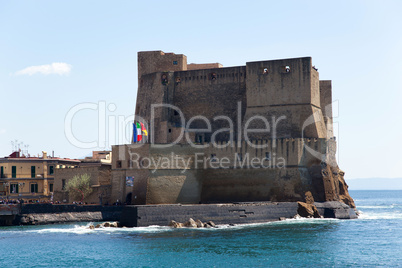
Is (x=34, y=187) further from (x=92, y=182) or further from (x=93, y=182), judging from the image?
(x=93, y=182)

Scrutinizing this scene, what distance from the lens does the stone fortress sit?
51156 mm

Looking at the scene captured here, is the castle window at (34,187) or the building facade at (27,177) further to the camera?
the castle window at (34,187)

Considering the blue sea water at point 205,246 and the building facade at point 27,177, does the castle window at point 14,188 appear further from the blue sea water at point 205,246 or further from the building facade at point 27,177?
the blue sea water at point 205,246

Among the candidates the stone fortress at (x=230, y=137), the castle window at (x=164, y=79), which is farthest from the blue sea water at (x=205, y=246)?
the castle window at (x=164, y=79)

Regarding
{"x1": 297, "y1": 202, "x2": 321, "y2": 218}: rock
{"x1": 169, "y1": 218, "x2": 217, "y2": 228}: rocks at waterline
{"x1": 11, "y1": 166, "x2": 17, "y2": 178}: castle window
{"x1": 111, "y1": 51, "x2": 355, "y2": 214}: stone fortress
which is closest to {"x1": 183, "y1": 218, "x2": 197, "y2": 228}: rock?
{"x1": 169, "y1": 218, "x2": 217, "y2": 228}: rocks at waterline

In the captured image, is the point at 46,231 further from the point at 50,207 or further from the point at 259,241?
the point at 259,241

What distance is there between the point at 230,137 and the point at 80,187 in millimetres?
14410

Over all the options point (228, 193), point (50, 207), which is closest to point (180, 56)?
point (228, 193)

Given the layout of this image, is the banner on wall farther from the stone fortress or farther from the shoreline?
the shoreline

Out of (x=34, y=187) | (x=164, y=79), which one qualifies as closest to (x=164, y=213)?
(x=164, y=79)

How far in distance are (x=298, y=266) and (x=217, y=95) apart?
30.0m

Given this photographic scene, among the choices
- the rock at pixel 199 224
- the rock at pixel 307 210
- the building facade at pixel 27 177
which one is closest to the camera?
the rock at pixel 199 224

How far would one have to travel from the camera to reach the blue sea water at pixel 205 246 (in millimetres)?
31875

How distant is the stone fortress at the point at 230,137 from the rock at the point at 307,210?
3.80 feet
